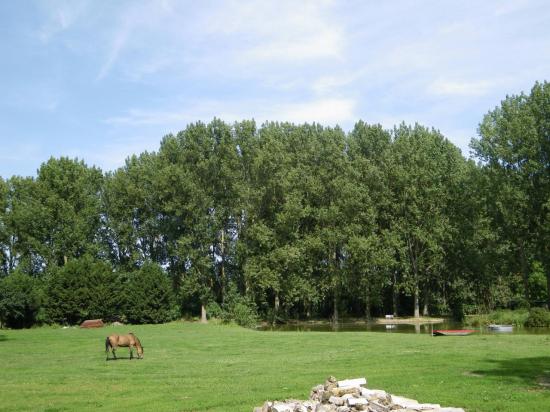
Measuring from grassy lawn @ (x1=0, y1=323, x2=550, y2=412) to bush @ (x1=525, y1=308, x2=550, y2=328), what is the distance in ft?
43.9

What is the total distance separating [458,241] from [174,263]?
34858 millimetres

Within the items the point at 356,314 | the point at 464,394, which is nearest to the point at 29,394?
the point at 464,394

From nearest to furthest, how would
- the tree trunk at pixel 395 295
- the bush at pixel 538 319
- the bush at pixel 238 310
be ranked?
the bush at pixel 538 319 → the bush at pixel 238 310 → the tree trunk at pixel 395 295

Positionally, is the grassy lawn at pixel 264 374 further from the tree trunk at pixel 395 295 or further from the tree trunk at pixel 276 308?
the tree trunk at pixel 395 295

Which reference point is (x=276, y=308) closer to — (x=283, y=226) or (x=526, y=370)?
(x=283, y=226)

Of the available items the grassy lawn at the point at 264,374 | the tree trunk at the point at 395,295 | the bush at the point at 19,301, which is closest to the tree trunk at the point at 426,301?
the tree trunk at the point at 395,295

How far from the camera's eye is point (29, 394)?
15.0m

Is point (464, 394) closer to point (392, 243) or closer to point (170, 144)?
point (392, 243)

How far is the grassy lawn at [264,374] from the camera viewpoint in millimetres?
12867

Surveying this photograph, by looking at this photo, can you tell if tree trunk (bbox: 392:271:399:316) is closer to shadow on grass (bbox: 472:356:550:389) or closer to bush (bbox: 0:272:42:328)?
bush (bbox: 0:272:42:328)

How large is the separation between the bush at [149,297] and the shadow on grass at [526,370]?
43978 millimetres

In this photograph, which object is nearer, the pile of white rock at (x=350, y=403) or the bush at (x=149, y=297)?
the pile of white rock at (x=350, y=403)

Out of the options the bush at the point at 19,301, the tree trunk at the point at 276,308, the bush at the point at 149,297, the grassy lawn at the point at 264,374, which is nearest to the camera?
the grassy lawn at the point at 264,374

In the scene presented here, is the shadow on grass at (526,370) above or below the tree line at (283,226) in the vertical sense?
below
